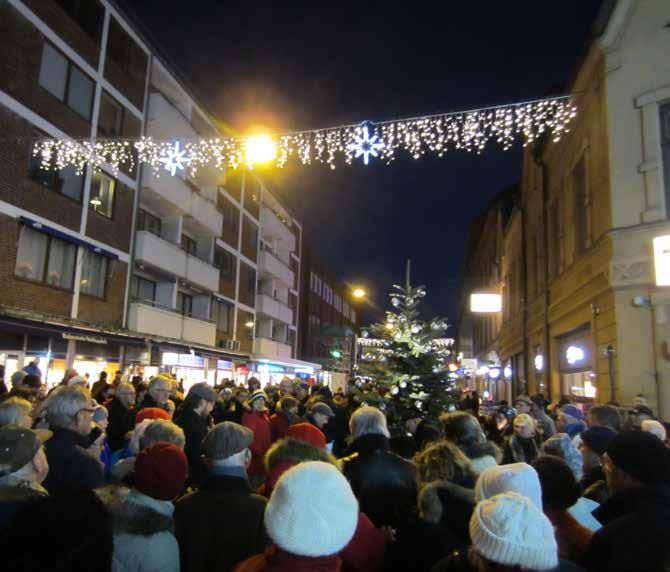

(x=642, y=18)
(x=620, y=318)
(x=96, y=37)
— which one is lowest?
(x=620, y=318)

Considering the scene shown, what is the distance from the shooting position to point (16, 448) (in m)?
3.22

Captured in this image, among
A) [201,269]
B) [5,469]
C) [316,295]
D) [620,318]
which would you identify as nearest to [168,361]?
[201,269]

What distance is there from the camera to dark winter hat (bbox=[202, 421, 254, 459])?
3730 millimetres

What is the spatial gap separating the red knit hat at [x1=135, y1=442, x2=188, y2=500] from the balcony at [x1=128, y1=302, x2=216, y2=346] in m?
19.6

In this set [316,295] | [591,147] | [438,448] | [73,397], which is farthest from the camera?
[316,295]

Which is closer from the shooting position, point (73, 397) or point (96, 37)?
point (73, 397)

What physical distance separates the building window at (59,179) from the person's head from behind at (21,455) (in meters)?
15.8

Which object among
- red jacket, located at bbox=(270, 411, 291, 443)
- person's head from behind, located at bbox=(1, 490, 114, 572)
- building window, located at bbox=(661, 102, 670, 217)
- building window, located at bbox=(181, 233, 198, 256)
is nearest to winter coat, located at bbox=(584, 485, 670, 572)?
person's head from behind, located at bbox=(1, 490, 114, 572)

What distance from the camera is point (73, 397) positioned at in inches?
183

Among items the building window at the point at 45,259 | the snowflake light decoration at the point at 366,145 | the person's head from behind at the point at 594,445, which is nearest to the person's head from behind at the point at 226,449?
the person's head from behind at the point at 594,445

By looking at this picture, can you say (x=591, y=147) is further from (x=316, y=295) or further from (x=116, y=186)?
(x=316, y=295)

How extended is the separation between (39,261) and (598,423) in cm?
1649

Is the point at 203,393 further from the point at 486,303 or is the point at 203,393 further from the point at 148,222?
the point at 486,303

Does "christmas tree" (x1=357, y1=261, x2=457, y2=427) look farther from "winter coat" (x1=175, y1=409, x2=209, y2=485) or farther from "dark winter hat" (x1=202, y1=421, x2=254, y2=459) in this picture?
"dark winter hat" (x1=202, y1=421, x2=254, y2=459)
